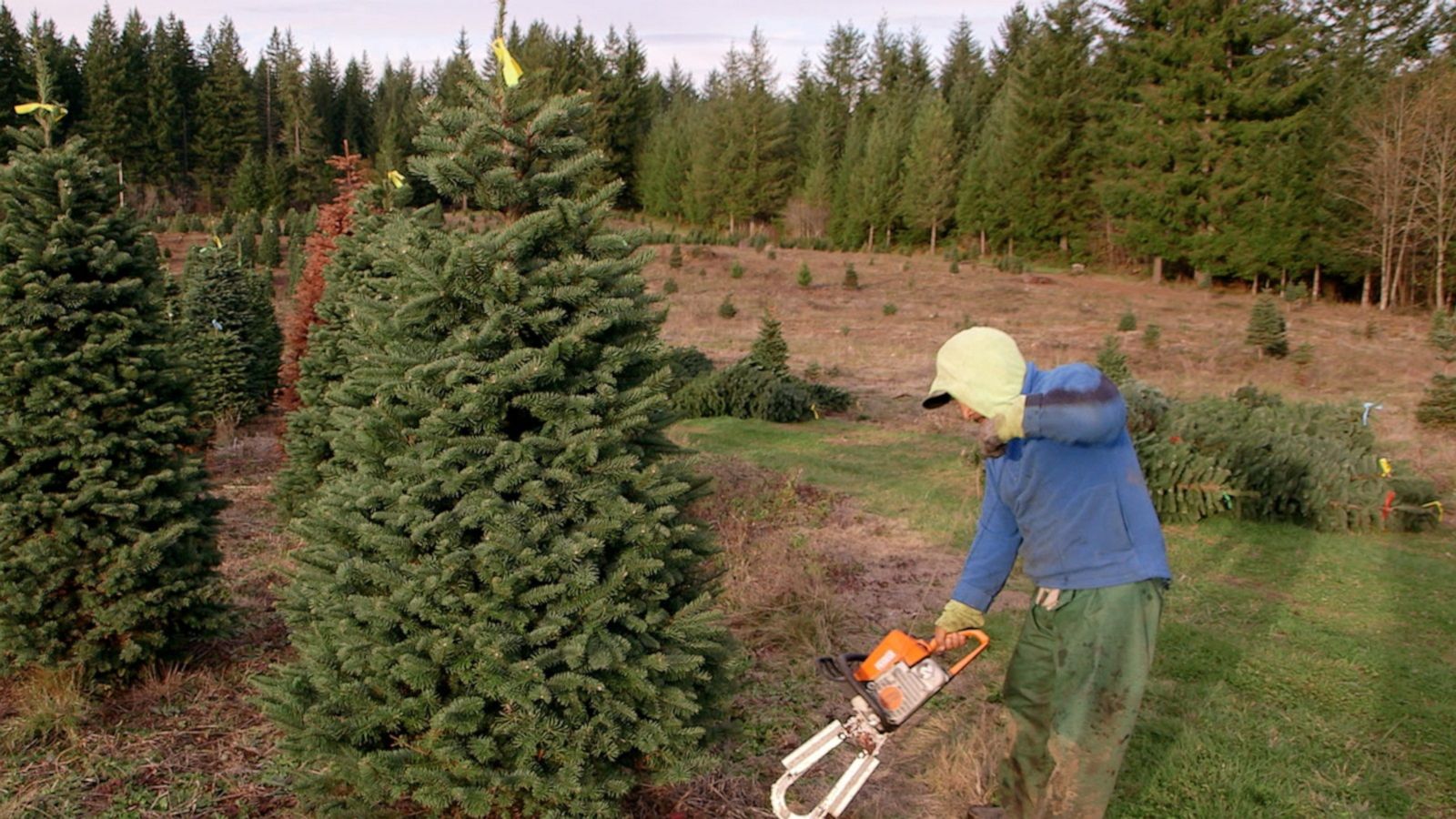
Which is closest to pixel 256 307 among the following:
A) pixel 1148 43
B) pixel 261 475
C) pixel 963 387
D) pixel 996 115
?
pixel 261 475

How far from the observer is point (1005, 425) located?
305 cm

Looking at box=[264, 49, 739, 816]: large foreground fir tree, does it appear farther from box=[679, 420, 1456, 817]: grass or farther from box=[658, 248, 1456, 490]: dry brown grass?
box=[658, 248, 1456, 490]: dry brown grass

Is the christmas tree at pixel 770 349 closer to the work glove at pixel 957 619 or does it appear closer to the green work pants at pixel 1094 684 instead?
the work glove at pixel 957 619

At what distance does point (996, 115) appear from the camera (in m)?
42.3

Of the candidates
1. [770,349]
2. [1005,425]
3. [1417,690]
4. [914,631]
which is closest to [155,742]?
[1005,425]

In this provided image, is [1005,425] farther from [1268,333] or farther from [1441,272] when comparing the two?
[1441,272]

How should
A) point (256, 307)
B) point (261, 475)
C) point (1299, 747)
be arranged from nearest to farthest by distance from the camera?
point (1299, 747), point (261, 475), point (256, 307)

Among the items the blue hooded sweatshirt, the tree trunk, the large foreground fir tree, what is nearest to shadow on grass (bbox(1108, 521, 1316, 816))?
the blue hooded sweatshirt

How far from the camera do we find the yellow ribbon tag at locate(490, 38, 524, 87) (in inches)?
129

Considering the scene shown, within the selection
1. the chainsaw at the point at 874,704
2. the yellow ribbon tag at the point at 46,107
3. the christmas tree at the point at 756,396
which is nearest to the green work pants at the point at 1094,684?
the chainsaw at the point at 874,704

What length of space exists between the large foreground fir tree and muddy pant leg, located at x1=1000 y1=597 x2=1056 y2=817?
1.15 meters

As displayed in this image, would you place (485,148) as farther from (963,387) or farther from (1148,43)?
(1148,43)

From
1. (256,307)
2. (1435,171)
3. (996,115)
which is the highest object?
(996,115)

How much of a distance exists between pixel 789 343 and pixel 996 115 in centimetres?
2513
